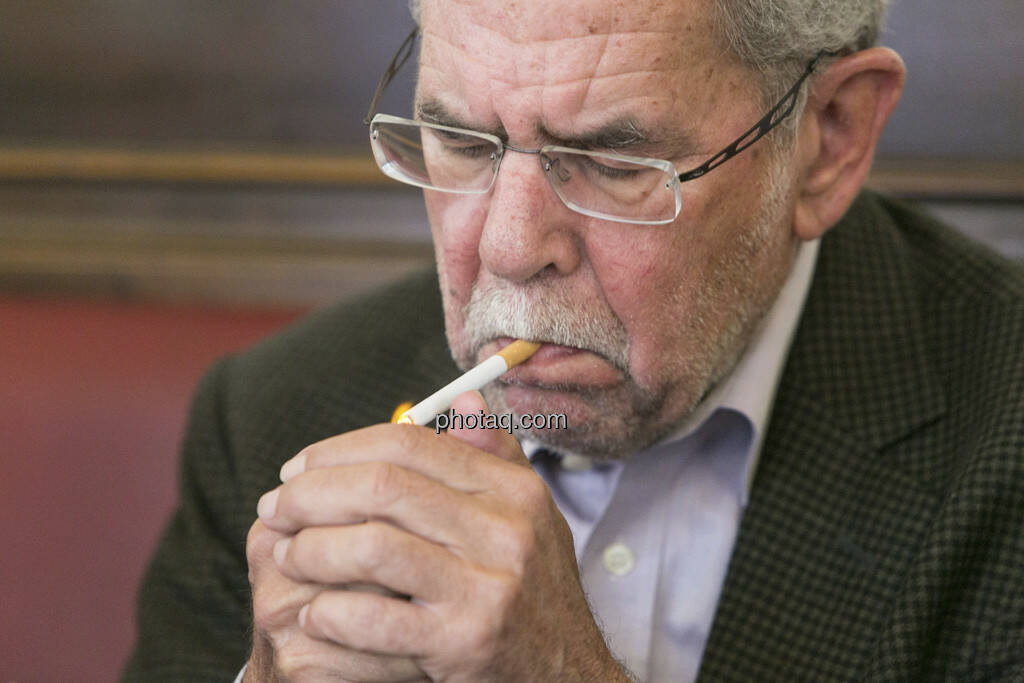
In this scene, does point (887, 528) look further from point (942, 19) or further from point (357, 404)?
point (942, 19)

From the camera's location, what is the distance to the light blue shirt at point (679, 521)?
140cm

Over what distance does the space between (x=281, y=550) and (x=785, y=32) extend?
79 centimetres

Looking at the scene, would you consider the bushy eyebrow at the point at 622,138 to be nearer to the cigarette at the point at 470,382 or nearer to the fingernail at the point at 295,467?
the cigarette at the point at 470,382

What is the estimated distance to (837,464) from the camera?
1.39m

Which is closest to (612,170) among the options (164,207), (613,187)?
(613,187)

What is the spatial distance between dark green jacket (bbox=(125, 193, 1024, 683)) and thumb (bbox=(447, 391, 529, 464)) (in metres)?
0.45

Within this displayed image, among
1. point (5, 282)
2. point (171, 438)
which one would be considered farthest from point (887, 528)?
point (5, 282)

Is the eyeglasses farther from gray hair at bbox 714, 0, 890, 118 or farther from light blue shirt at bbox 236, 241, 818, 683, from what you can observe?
light blue shirt at bbox 236, 241, 818, 683

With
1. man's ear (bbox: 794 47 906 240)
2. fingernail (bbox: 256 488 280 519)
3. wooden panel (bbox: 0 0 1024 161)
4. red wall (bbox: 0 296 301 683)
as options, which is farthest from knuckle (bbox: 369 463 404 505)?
wooden panel (bbox: 0 0 1024 161)

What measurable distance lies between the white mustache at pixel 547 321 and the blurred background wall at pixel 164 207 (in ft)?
2.42

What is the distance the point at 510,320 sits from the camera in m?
1.21

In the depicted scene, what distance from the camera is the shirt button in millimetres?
1423

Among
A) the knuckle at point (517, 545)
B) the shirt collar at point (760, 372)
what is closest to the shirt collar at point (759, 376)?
the shirt collar at point (760, 372)

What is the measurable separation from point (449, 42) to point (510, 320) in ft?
1.04
